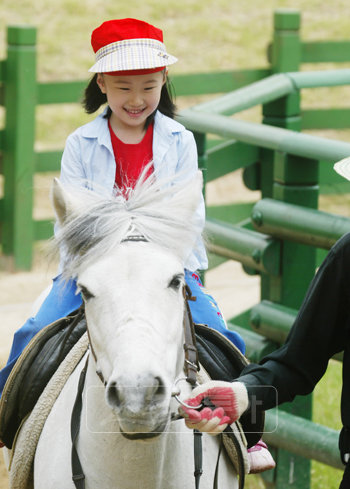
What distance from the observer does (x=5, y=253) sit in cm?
1002

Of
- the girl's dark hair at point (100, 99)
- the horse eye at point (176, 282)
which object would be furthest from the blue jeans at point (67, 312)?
the horse eye at point (176, 282)

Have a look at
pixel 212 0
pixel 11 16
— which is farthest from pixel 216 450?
pixel 212 0

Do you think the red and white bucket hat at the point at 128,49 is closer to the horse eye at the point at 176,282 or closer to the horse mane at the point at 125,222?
the horse mane at the point at 125,222

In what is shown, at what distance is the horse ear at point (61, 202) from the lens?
2861mm

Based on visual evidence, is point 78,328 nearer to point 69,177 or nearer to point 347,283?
point 69,177

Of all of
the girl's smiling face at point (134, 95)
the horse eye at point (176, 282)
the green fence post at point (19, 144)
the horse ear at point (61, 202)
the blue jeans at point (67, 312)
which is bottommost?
the green fence post at point (19, 144)

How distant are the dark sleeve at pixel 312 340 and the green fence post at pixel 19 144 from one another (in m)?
6.99

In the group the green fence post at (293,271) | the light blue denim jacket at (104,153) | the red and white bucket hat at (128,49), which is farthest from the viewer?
the green fence post at (293,271)

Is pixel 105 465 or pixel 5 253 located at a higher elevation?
pixel 105 465

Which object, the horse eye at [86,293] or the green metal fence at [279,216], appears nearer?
the horse eye at [86,293]

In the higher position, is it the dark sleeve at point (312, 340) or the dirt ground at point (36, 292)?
the dark sleeve at point (312, 340)

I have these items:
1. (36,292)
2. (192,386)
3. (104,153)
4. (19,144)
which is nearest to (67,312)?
(104,153)

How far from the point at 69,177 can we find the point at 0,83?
6.55 m

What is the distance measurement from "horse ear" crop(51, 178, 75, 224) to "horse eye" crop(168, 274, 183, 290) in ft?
1.35
